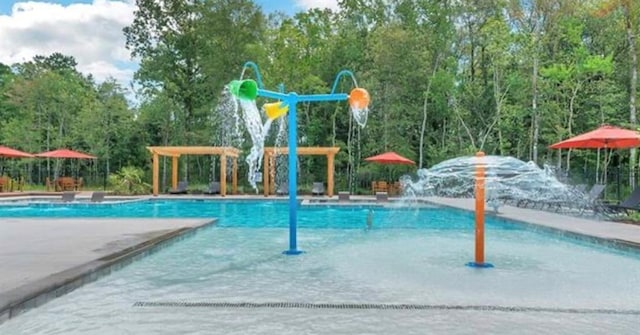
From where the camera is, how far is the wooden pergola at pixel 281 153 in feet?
71.7

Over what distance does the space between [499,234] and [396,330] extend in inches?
294

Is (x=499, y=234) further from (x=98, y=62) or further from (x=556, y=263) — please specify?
(x=98, y=62)

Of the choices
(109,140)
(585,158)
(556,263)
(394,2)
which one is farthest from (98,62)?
(556,263)

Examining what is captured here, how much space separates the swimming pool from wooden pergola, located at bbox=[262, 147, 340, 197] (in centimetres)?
1229

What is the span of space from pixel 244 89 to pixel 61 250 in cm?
330

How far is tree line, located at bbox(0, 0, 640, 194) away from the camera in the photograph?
23.2m

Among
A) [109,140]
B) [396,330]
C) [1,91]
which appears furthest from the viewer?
[1,91]

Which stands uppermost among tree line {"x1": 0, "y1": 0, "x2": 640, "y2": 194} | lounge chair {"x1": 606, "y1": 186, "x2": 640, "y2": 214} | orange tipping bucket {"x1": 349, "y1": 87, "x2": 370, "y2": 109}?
tree line {"x1": 0, "y1": 0, "x2": 640, "y2": 194}

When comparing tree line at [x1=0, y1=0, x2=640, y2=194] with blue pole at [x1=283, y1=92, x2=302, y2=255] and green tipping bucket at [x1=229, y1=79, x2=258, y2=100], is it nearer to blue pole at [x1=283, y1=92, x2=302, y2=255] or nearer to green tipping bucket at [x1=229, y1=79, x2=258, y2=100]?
blue pole at [x1=283, y1=92, x2=302, y2=255]

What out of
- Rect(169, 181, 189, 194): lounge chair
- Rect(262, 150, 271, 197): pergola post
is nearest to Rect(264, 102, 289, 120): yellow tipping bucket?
Rect(262, 150, 271, 197): pergola post

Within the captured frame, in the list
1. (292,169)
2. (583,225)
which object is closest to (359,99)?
(292,169)

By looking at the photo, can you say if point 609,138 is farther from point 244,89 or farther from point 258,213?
point 244,89

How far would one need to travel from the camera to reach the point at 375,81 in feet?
80.7

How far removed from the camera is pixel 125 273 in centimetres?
625
